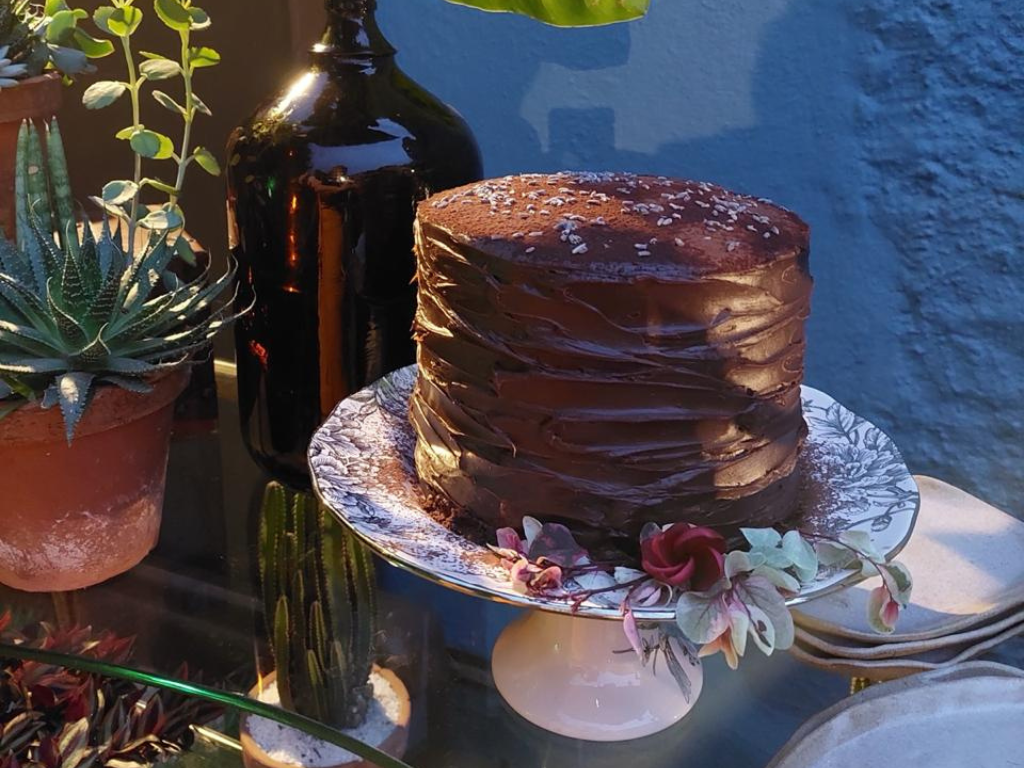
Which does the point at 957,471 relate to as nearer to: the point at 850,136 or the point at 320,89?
the point at 850,136

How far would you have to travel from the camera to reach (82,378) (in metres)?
0.78

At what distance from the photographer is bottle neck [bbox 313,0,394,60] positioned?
93cm

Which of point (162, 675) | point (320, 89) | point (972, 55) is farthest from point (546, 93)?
point (162, 675)

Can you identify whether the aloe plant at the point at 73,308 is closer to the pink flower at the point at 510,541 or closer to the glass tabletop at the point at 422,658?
the glass tabletop at the point at 422,658

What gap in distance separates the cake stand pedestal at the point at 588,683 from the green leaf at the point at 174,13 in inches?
25.0

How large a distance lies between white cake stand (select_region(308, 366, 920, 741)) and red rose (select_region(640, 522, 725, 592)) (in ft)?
0.08

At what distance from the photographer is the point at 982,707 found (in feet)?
2.05

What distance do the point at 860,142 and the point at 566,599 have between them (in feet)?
2.06

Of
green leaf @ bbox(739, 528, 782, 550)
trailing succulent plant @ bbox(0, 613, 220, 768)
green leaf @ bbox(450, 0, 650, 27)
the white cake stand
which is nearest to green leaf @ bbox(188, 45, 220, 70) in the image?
green leaf @ bbox(450, 0, 650, 27)

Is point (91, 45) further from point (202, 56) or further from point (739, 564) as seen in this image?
point (739, 564)

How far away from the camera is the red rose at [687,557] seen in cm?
65

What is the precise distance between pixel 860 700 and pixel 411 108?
0.65 meters

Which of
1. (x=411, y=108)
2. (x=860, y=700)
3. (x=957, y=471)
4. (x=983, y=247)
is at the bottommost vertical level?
(x=957, y=471)

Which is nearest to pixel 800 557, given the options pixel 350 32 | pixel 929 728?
pixel 929 728
